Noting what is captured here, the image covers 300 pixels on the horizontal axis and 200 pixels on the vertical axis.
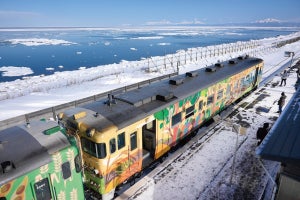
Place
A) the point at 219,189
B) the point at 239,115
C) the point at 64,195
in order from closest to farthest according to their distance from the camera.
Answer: the point at 64,195 → the point at 219,189 → the point at 239,115

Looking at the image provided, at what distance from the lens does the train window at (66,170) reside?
6691 millimetres

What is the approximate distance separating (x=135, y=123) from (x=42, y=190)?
384 cm

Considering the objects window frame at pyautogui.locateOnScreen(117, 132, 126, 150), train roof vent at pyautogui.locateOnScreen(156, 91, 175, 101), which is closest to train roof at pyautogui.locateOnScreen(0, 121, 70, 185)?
window frame at pyautogui.locateOnScreen(117, 132, 126, 150)

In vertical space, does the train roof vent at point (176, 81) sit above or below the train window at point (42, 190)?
above

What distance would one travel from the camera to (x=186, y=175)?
10445 millimetres

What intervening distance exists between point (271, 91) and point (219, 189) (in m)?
16.1

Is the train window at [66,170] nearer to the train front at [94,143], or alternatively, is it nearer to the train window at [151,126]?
the train front at [94,143]

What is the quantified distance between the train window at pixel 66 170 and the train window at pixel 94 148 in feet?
4.14

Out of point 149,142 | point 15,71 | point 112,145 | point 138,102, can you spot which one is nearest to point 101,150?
point 112,145

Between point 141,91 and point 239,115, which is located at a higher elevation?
point 141,91

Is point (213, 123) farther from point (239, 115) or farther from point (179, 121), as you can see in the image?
point (179, 121)

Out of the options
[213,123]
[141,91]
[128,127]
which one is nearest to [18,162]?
Result: [128,127]

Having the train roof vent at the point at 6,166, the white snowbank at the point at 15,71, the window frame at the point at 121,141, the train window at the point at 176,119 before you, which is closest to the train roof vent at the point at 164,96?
the train window at the point at 176,119

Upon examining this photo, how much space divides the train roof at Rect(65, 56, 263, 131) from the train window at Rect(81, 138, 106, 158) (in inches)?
23.4
